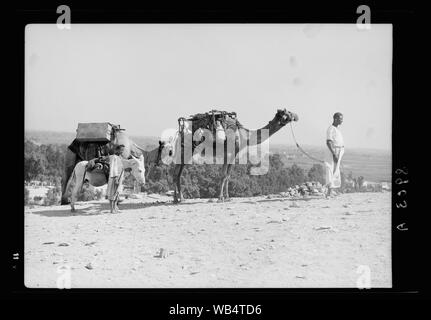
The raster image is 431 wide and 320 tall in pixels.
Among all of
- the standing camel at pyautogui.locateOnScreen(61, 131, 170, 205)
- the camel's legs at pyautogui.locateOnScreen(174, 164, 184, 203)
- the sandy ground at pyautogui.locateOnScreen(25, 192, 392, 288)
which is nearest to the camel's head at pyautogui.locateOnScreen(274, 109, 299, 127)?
the sandy ground at pyautogui.locateOnScreen(25, 192, 392, 288)

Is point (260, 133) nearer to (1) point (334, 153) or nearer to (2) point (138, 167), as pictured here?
(1) point (334, 153)

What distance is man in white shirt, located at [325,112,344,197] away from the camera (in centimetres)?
1216

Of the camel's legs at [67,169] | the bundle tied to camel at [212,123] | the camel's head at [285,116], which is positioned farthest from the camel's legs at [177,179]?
the camel's head at [285,116]

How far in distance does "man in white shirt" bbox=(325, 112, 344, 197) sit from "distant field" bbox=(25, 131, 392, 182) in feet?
0.28

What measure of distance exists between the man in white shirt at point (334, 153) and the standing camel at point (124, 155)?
2334 millimetres

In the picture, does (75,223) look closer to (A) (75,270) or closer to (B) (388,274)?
(A) (75,270)

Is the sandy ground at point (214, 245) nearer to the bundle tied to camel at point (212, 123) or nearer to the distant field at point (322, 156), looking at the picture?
the distant field at point (322, 156)

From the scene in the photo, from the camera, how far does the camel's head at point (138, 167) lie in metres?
12.4

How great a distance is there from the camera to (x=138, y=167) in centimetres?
1245

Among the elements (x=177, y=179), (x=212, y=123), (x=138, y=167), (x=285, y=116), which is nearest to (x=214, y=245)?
(x=177, y=179)

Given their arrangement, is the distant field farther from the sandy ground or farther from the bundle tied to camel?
the bundle tied to camel

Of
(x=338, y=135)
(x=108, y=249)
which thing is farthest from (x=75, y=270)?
(x=338, y=135)

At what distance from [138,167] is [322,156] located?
2.59 m
